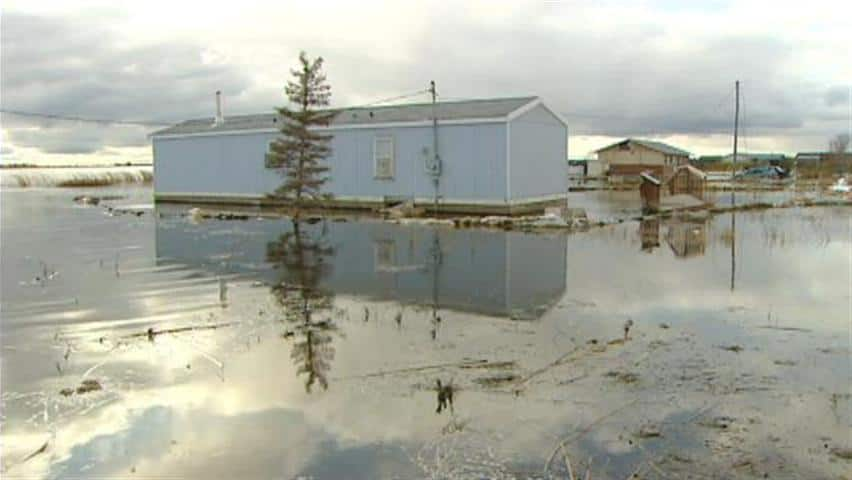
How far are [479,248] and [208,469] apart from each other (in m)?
12.0

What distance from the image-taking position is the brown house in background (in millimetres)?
61188

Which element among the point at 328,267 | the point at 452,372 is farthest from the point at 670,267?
the point at 452,372

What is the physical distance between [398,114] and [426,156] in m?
2.87

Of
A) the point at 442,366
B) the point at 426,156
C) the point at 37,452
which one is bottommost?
the point at 37,452

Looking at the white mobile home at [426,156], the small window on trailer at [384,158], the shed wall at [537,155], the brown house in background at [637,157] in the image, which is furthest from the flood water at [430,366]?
the brown house in background at [637,157]

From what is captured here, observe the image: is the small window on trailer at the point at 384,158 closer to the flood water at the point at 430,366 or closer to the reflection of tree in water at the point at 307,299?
the reflection of tree in water at the point at 307,299

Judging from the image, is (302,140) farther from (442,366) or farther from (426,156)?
(442,366)

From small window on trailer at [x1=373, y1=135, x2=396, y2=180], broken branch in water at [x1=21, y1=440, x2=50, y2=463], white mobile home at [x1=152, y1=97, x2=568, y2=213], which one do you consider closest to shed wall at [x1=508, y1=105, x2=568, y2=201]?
white mobile home at [x1=152, y1=97, x2=568, y2=213]

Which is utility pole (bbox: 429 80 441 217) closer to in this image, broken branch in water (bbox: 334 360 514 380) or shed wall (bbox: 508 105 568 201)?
shed wall (bbox: 508 105 568 201)

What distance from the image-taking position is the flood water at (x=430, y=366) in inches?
212

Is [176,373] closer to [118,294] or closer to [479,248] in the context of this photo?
[118,294]

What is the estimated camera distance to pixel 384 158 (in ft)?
88.8

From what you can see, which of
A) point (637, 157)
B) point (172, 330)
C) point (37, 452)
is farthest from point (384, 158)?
point (637, 157)

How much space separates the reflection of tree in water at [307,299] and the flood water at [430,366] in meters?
0.06
